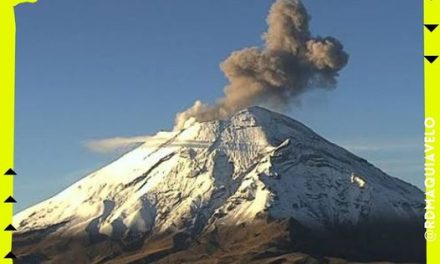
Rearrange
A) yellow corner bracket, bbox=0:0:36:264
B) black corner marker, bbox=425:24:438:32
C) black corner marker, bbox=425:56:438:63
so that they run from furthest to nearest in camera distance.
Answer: black corner marker, bbox=425:56:438:63, black corner marker, bbox=425:24:438:32, yellow corner bracket, bbox=0:0:36:264

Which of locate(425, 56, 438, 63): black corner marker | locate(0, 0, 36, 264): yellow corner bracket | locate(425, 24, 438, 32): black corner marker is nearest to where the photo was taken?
locate(0, 0, 36, 264): yellow corner bracket

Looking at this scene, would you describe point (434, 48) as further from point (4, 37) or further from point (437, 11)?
point (4, 37)

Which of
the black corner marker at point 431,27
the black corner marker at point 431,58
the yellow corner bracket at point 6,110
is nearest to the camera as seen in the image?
the yellow corner bracket at point 6,110

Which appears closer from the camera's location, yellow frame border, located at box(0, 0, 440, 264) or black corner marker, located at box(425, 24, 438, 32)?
yellow frame border, located at box(0, 0, 440, 264)

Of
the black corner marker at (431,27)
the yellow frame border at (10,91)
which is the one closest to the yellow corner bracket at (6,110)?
the yellow frame border at (10,91)

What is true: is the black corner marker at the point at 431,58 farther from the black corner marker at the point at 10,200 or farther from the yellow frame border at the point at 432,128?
the black corner marker at the point at 10,200

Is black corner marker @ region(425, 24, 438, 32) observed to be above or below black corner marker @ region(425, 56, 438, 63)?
above

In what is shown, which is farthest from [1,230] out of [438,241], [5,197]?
[438,241]

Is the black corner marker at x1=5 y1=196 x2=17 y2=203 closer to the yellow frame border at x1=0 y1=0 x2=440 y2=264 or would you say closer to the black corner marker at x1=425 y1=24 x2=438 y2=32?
the yellow frame border at x1=0 y1=0 x2=440 y2=264

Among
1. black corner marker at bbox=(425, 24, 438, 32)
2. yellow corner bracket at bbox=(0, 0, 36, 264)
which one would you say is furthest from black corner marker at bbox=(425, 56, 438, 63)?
yellow corner bracket at bbox=(0, 0, 36, 264)
